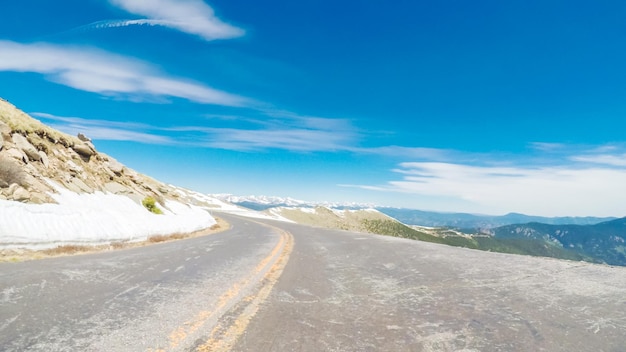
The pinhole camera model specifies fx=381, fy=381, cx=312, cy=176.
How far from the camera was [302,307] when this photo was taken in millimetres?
5766

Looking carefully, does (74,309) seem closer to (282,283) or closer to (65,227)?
(282,283)

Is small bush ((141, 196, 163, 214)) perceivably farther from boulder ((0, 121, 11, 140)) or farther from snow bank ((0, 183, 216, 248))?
boulder ((0, 121, 11, 140))

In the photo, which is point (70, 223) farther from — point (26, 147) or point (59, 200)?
point (26, 147)

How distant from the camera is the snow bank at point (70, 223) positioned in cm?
1010

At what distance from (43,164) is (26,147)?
100 cm

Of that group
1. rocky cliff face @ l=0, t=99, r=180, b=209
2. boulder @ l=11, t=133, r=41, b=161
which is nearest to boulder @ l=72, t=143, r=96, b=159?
rocky cliff face @ l=0, t=99, r=180, b=209

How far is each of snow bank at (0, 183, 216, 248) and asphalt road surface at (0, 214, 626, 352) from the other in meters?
2.18

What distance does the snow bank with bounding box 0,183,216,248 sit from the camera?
10.1 metres

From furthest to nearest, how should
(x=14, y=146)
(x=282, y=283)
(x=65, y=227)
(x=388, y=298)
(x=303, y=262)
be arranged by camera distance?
(x=14, y=146) → (x=65, y=227) → (x=303, y=262) → (x=282, y=283) → (x=388, y=298)

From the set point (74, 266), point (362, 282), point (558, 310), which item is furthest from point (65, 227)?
point (558, 310)

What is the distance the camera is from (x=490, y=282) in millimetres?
7766

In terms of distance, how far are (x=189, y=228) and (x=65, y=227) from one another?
1161cm

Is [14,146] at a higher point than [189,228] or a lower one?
higher

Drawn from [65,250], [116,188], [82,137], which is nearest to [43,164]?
[116,188]
